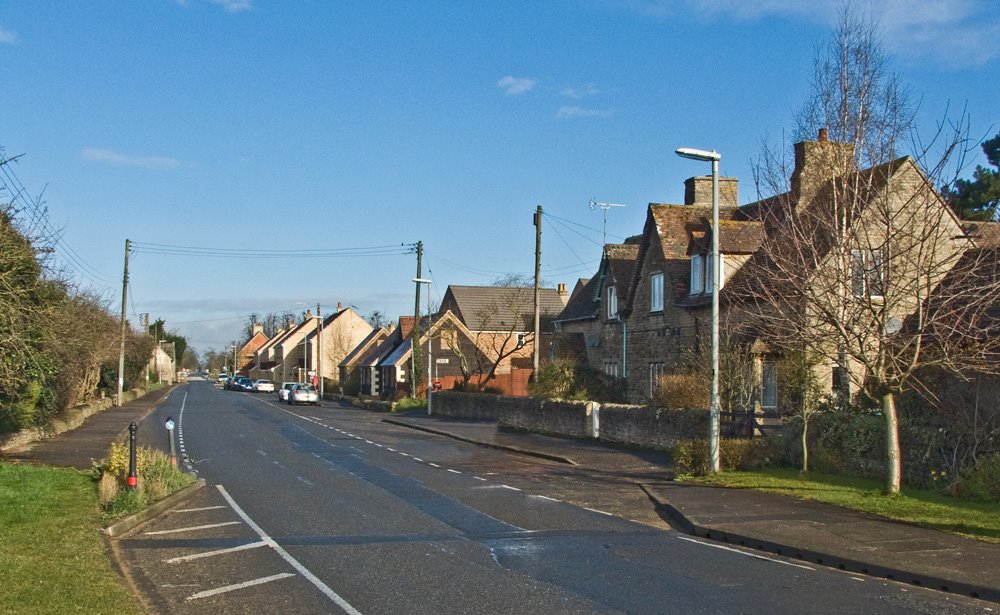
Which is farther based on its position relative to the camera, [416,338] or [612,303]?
[416,338]

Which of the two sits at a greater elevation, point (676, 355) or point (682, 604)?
point (676, 355)

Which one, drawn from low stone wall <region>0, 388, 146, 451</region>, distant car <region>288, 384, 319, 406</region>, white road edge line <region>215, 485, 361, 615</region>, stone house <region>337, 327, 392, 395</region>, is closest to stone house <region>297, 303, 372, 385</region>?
stone house <region>337, 327, 392, 395</region>

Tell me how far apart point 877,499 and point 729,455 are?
15.2 feet

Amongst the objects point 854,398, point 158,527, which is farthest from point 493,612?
point 854,398

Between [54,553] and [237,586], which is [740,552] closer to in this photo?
[237,586]

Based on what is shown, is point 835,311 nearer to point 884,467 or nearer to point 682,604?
point 884,467

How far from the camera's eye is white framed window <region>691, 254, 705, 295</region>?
31538 mm

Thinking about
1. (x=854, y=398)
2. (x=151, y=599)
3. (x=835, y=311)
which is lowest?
(x=151, y=599)

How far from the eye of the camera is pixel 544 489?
61.6 feet

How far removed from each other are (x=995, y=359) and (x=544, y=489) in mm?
8770

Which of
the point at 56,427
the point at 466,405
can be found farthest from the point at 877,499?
the point at 466,405

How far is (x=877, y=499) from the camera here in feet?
50.9

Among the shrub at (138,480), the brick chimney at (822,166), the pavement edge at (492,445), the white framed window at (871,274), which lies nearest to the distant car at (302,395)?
the pavement edge at (492,445)

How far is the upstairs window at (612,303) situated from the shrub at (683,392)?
455 inches
